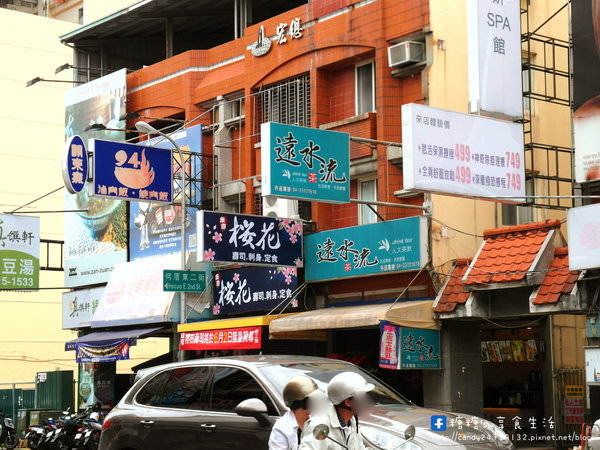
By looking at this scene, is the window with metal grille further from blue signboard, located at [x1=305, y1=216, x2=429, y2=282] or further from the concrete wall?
the concrete wall

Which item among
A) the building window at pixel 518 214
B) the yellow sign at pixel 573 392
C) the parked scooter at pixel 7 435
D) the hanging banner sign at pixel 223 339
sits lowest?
the parked scooter at pixel 7 435

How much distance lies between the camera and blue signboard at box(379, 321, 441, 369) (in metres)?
19.5

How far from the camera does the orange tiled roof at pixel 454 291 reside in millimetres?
19656

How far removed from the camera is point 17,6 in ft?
203

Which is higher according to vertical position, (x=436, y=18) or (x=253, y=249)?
(x=436, y=18)

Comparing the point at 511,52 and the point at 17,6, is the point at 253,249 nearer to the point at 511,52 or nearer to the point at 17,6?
the point at 511,52

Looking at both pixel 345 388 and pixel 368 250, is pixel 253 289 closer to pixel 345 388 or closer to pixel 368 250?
pixel 368 250

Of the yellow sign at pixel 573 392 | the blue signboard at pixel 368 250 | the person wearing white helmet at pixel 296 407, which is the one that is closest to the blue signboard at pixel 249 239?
the blue signboard at pixel 368 250

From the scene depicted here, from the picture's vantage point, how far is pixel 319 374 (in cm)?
1034

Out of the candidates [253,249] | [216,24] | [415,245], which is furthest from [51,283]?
[415,245]

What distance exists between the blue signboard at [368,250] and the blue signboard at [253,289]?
2.07 feet

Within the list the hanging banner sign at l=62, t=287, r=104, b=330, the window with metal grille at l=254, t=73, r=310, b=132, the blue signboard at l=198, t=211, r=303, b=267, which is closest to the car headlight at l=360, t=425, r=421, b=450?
the blue signboard at l=198, t=211, r=303, b=267

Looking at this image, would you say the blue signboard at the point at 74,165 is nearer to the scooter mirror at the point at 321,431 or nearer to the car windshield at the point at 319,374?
the car windshield at the point at 319,374

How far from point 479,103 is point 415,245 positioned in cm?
401
